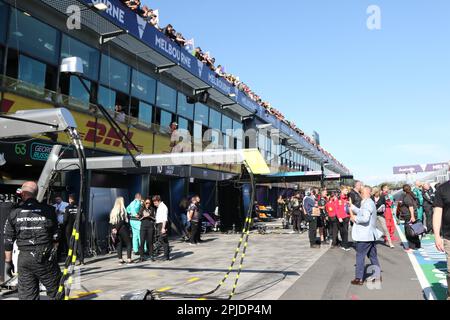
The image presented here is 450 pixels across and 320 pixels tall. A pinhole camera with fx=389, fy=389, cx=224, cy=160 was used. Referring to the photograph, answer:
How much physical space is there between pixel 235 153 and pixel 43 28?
7.10 m

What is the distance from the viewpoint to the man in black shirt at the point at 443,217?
200 inches

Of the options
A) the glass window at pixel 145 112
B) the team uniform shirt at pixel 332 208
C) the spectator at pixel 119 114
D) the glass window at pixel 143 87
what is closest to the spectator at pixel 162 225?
the spectator at pixel 119 114

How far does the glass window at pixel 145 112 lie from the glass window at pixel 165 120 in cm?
88

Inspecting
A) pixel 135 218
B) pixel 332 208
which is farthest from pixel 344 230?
pixel 135 218

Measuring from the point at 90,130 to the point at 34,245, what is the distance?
24.2ft

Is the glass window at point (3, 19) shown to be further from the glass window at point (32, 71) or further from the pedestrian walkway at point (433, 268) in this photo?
the pedestrian walkway at point (433, 268)

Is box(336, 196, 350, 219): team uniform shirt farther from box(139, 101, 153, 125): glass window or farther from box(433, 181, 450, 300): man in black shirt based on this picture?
box(139, 101, 153, 125): glass window

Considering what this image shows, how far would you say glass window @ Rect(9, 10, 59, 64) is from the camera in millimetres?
9328

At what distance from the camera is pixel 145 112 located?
1492 centimetres

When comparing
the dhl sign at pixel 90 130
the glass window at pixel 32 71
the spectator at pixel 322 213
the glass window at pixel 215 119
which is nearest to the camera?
the dhl sign at pixel 90 130

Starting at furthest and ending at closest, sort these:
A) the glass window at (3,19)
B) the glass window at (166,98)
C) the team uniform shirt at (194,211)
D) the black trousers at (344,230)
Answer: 1. the glass window at (166,98)
2. the team uniform shirt at (194,211)
3. the black trousers at (344,230)
4. the glass window at (3,19)

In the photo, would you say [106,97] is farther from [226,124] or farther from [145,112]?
[226,124]

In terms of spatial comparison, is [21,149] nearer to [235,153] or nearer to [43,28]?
[43,28]

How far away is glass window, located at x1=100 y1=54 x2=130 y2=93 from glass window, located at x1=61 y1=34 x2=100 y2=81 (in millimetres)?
358
